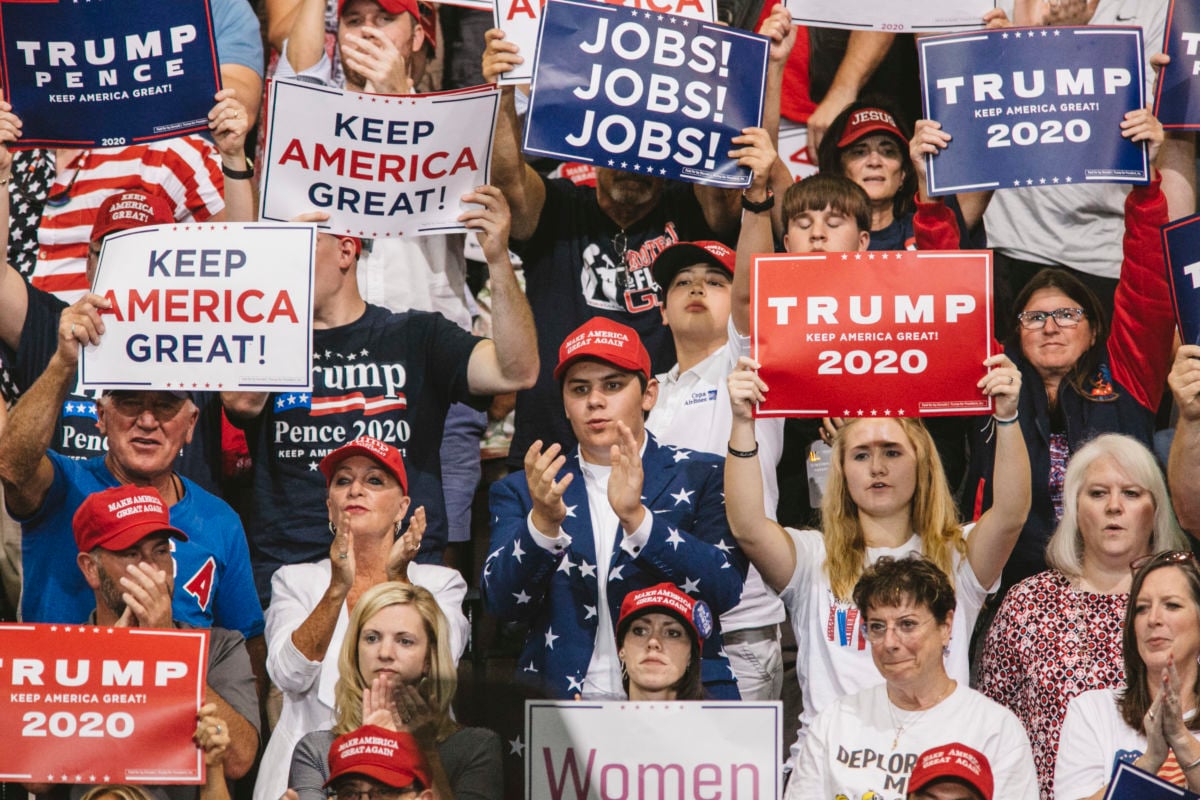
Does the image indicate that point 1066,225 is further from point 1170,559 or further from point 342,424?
point 342,424

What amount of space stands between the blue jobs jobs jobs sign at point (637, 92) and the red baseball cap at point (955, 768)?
2150mm

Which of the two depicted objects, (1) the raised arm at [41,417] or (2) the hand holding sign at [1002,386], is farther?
(1) the raised arm at [41,417]

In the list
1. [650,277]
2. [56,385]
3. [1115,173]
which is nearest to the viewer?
[56,385]

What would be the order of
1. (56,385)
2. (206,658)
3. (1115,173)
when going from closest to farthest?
1. (206,658)
2. (56,385)
3. (1115,173)

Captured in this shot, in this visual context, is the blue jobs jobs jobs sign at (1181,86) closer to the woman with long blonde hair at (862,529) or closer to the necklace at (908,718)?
the woman with long blonde hair at (862,529)

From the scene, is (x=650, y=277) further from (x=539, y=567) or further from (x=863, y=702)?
(x=863, y=702)

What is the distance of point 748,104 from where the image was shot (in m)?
6.33

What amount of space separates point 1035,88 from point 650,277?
151cm

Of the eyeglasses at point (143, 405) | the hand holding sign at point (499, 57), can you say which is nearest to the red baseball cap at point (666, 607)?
the eyeglasses at point (143, 405)

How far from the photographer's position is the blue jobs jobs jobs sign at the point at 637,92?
247 inches

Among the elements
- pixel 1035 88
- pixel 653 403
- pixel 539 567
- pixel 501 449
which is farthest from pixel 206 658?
pixel 1035 88

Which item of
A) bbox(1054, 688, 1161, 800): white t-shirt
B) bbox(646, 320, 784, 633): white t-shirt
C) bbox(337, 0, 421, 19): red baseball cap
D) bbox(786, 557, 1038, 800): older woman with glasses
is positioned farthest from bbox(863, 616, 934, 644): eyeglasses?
bbox(337, 0, 421, 19): red baseball cap

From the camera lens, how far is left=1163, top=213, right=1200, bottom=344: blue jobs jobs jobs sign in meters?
5.61

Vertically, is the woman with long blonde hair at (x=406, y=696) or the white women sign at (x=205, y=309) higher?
the white women sign at (x=205, y=309)
